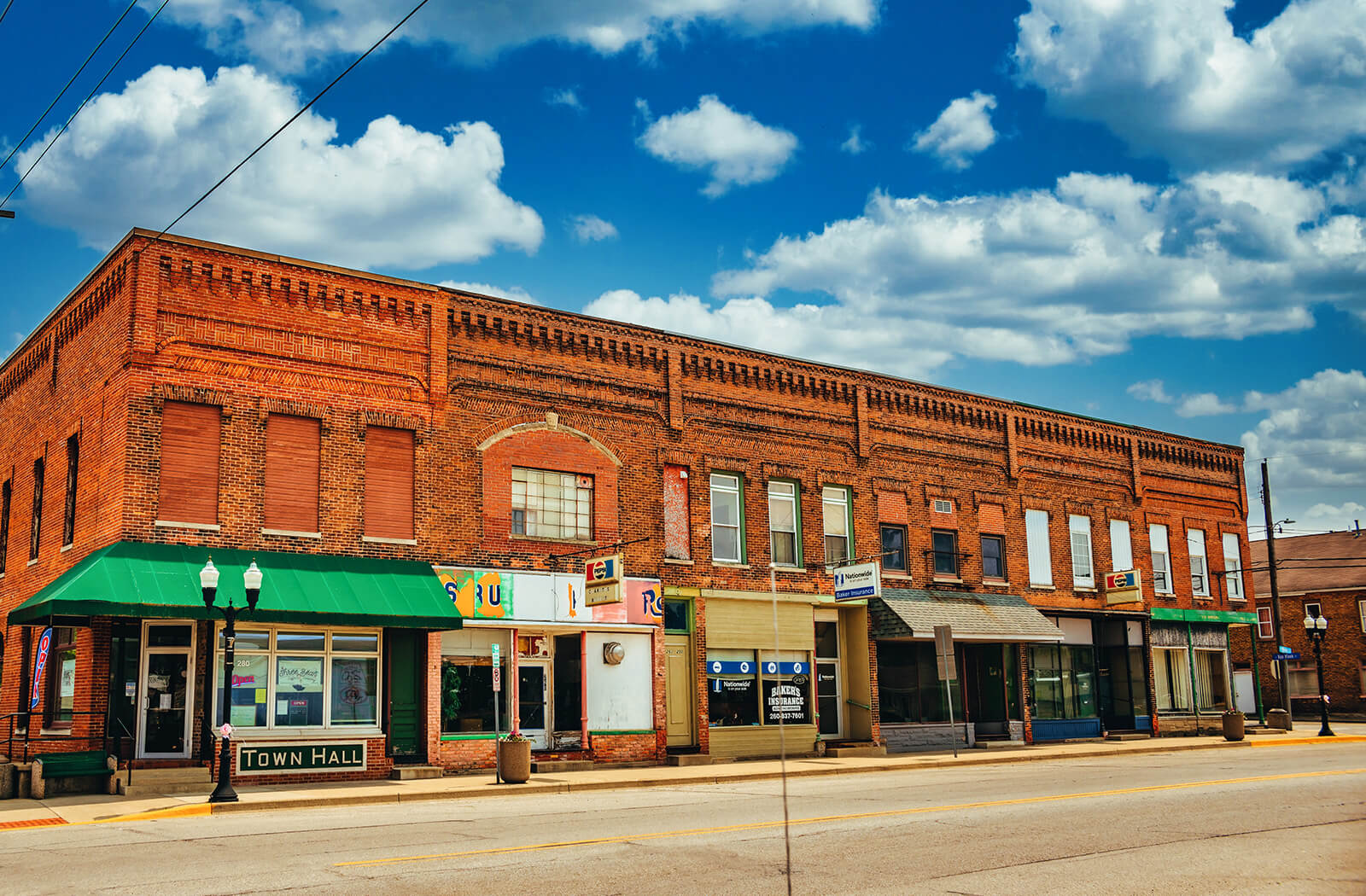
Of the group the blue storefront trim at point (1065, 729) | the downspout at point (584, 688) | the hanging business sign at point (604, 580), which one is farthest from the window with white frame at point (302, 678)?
the blue storefront trim at point (1065, 729)

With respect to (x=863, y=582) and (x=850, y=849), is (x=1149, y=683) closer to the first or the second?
(x=863, y=582)

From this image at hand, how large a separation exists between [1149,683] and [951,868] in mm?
30764

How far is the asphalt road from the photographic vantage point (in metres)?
10.5

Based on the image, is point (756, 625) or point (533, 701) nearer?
point (533, 701)

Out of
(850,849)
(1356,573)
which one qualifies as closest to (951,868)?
(850,849)

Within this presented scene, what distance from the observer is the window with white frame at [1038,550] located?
1457 inches

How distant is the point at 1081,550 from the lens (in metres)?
38.7

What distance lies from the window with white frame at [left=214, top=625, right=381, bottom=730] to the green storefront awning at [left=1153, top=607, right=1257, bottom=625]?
90.0ft

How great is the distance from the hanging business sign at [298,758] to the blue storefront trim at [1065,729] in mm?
20984

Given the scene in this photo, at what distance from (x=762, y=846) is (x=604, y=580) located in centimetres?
1305

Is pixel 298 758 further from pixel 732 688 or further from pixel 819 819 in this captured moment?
pixel 819 819

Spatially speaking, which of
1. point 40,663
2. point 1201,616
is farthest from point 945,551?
point 40,663

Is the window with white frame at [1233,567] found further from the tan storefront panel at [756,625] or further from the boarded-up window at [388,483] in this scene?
the boarded-up window at [388,483]

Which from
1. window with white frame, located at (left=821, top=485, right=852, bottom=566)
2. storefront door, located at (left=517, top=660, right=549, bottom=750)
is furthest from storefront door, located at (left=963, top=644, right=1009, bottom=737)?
storefront door, located at (left=517, top=660, right=549, bottom=750)
